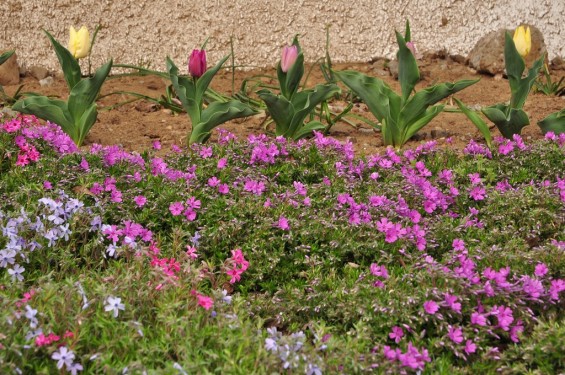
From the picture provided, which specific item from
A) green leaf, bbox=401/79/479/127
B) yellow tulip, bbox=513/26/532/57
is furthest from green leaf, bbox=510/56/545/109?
green leaf, bbox=401/79/479/127

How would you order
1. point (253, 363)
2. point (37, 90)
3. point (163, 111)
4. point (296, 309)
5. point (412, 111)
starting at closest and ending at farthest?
point (253, 363) → point (296, 309) → point (412, 111) → point (163, 111) → point (37, 90)

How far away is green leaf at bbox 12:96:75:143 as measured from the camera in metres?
4.23

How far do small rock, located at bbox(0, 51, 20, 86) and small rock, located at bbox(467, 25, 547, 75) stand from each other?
11.2 feet

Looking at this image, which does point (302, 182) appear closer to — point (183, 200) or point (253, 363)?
point (183, 200)

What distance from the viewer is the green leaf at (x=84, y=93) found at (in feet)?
13.9

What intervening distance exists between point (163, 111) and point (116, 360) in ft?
10.1

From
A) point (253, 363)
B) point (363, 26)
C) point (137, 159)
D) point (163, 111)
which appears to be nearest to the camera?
point (253, 363)

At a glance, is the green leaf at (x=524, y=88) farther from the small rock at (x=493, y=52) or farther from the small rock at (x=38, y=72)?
the small rock at (x=38, y=72)

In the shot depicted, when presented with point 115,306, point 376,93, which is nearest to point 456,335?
point 115,306

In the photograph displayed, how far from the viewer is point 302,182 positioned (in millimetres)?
3846

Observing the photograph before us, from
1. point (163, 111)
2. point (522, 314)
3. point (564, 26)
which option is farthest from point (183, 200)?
point (564, 26)

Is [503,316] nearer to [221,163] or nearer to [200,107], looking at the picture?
[221,163]

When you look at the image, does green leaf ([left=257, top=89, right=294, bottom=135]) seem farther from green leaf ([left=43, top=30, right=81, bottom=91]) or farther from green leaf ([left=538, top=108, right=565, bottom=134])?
green leaf ([left=538, top=108, right=565, bottom=134])

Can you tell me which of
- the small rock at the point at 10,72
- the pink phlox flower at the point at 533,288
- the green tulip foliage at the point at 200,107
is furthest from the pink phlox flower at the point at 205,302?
the small rock at the point at 10,72
